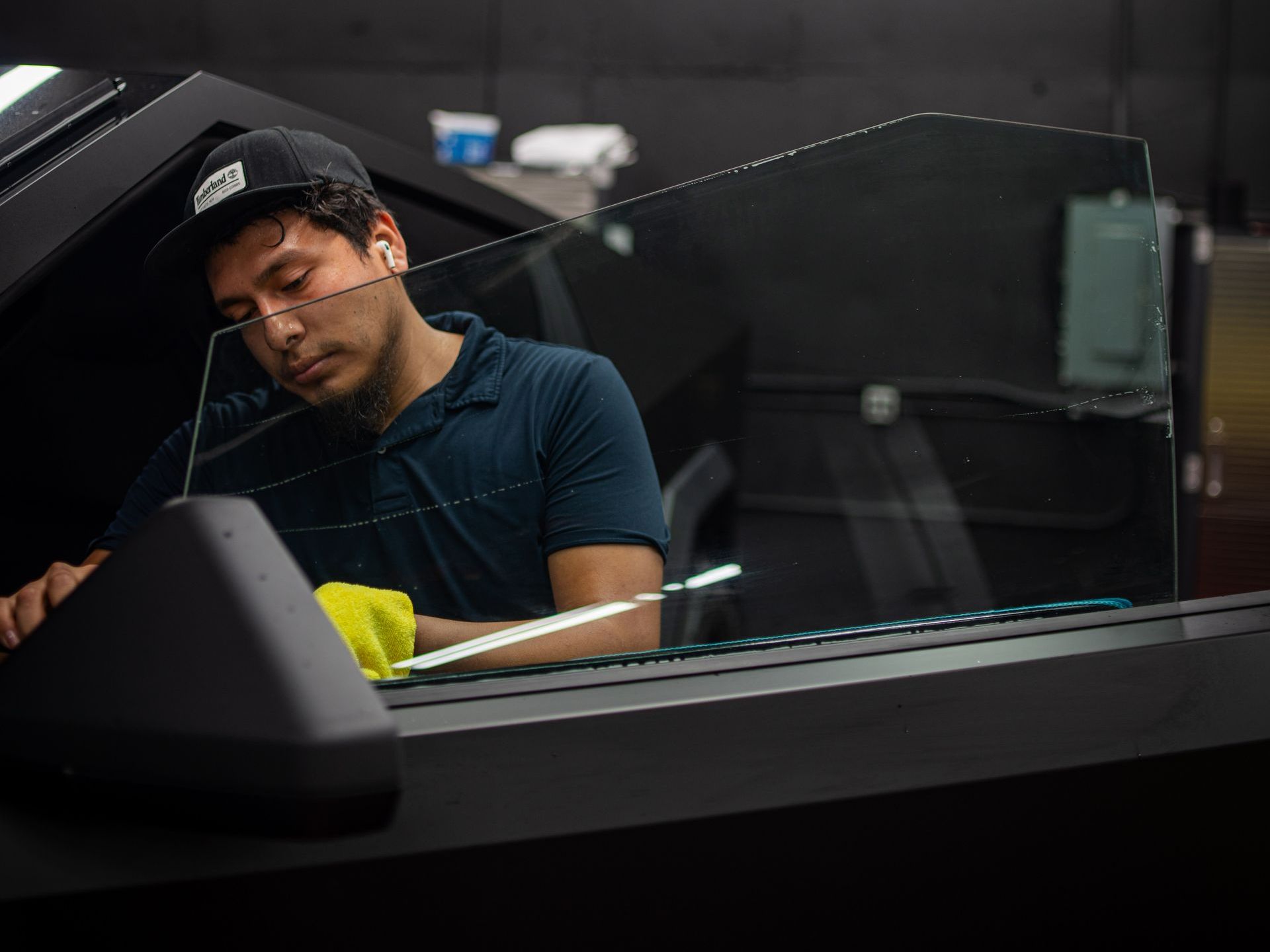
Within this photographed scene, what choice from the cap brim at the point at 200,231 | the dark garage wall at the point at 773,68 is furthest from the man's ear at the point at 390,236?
the dark garage wall at the point at 773,68

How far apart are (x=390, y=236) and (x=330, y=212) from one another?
145 millimetres

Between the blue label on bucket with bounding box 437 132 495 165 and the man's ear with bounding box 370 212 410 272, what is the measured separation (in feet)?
10.8

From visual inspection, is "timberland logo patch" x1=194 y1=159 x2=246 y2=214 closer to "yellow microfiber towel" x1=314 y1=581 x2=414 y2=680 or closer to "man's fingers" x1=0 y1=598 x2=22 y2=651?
"man's fingers" x1=0 y1=598 x2=22 y2=651

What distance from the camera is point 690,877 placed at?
0.77 m

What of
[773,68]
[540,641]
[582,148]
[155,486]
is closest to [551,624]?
[540,641]

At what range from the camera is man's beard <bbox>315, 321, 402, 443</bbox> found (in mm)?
932

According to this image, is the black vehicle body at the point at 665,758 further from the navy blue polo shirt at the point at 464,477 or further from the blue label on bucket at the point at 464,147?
the blue label on bucket at the point at 464,147

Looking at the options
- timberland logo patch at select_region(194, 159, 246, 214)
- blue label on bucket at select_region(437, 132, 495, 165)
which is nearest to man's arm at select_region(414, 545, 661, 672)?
timberland logo patch at select_region(194, 159, 246, 214)

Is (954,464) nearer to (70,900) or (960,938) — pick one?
(960,938)

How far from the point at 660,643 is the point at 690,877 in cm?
21

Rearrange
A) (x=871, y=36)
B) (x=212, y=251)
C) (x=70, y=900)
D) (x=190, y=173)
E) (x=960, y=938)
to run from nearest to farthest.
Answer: (x=70, y=900) < (x=960, y=938) < (x=212, y=251) < (x=190, y=173) < (x=871, y=36)

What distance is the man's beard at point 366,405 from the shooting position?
36.7 inches

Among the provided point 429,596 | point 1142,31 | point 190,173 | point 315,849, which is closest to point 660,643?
point 429,596

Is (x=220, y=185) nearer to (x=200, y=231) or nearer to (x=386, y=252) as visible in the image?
(x=200, y=231)
